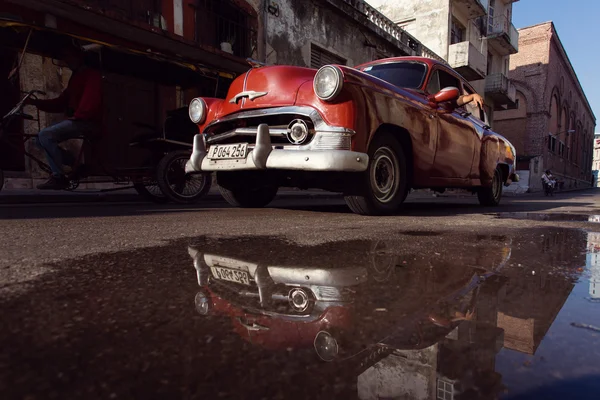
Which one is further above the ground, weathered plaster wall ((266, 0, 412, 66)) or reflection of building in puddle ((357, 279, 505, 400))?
weathered plaster wall ((266, 0, 412, 66))

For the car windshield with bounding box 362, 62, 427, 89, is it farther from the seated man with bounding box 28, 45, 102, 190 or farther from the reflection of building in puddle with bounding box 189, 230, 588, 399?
the seated man with bounding box 28, 45, 102, 190

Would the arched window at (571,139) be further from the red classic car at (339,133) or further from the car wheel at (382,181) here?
the car wheel at (382,181)

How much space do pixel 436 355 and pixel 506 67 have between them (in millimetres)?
32031

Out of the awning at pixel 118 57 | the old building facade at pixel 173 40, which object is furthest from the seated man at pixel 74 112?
the old building facade at pixel 173 40

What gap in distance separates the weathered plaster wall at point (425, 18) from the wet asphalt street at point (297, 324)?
20686 millimetres

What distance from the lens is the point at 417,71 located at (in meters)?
4.25

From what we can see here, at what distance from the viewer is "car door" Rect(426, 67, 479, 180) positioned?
161 inches

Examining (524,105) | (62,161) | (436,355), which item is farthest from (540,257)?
(524,105)

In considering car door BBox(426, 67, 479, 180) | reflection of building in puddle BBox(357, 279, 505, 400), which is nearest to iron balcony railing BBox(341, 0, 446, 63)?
car door BBox(426, 67, 479, 180)

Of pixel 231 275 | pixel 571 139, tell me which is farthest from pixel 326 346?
pixel 571 139

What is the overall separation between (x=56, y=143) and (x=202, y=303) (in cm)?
457

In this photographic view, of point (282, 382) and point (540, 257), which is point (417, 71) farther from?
point (282, 382)

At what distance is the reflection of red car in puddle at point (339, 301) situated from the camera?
71cm

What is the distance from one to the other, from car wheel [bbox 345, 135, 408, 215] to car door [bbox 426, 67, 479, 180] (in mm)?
613
